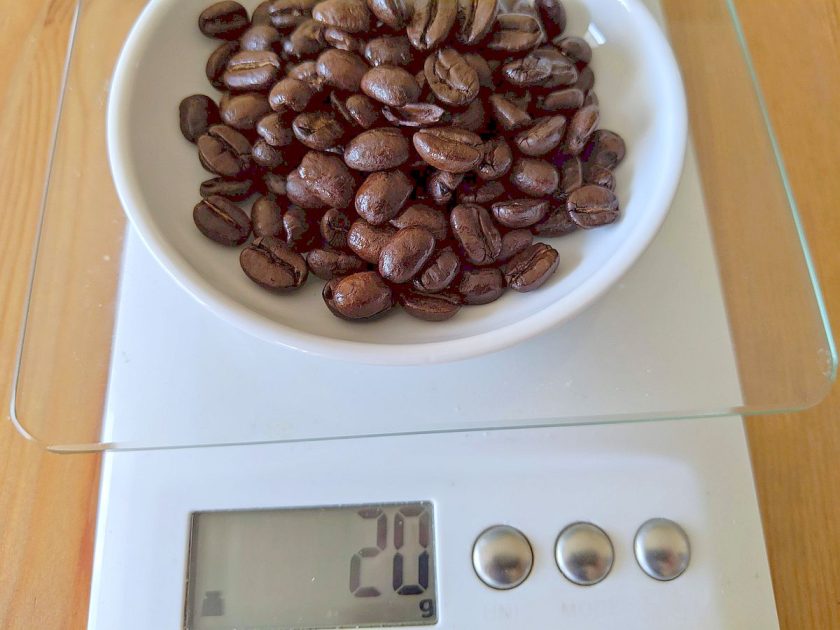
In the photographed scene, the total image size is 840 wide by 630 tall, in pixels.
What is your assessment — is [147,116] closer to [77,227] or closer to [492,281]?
[77,227]

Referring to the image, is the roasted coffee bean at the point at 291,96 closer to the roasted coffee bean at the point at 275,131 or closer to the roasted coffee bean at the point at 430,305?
the roasted coffee bean at the point at 275,131

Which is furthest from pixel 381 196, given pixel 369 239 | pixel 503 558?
pixel 503 558

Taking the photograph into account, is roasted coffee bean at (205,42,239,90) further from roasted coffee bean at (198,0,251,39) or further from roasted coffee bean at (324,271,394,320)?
roasted coffee bean at (324,271,394,320)

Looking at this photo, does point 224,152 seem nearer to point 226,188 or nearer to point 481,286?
point 226,188

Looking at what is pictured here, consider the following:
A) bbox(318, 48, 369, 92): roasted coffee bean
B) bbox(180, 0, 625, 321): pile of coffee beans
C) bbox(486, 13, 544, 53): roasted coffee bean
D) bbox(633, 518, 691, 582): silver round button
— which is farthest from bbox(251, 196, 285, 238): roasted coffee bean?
bbox(633, 518, 691, 582): silver round button

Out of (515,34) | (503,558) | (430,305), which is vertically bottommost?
(503,558)
